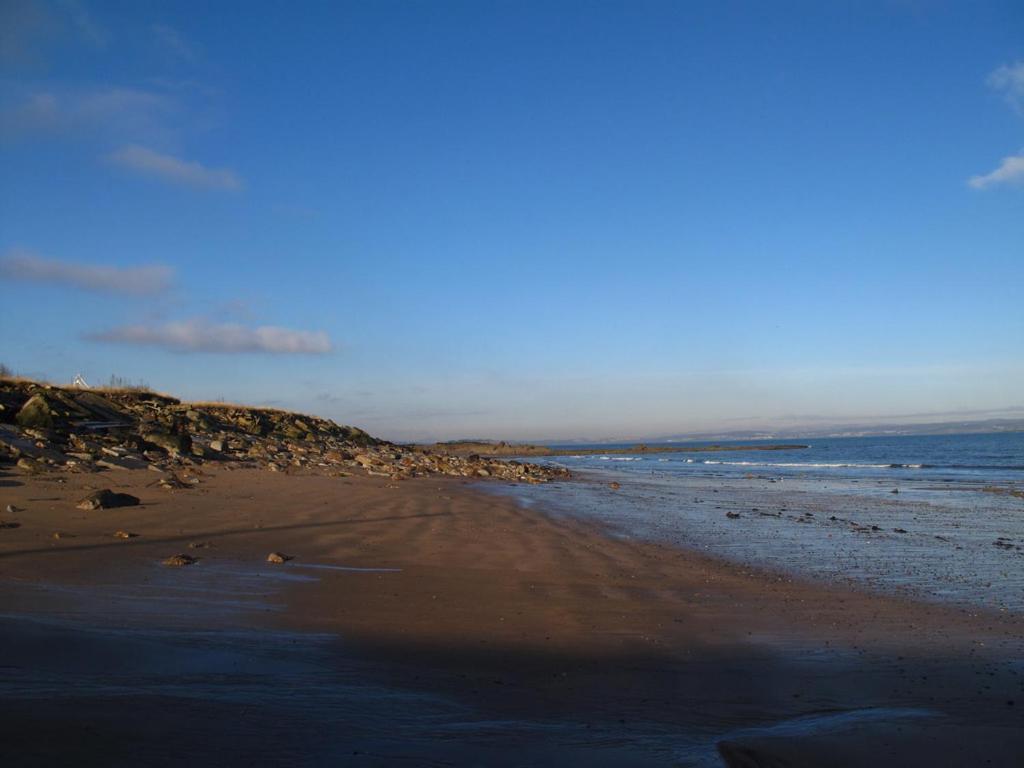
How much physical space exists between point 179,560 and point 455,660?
362 centimetres

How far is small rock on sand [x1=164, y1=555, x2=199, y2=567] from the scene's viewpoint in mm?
6823

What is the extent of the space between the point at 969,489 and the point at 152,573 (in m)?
25.5

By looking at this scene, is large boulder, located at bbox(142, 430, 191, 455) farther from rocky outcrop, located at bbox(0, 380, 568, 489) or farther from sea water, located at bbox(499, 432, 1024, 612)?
sea water, located at bbox(499, 432, 1024, 612)

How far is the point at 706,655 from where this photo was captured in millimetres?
5145

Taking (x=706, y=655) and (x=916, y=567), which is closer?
(x=706, y=655)

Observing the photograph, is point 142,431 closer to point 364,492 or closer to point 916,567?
point 364,492

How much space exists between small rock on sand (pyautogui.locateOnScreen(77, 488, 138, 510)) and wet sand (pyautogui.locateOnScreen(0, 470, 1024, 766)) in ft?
0.70

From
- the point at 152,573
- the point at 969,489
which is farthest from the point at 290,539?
the point at 969,489

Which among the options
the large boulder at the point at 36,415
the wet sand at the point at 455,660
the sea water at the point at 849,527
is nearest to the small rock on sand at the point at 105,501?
the wet sand at the point at 455,660

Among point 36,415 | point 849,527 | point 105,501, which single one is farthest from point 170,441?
point 849,527

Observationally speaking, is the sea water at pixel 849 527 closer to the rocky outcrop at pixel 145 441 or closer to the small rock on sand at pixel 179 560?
the rocky outcrop at pixel 145 441

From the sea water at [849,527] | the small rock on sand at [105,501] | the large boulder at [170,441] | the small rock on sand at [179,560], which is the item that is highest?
the large boulder at [170,441]

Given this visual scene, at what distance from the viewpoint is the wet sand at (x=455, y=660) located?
3148mm

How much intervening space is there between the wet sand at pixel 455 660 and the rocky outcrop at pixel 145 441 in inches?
183
